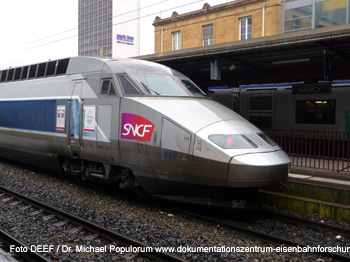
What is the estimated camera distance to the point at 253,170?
5.78 m

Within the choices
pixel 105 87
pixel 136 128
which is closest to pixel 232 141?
pixel 136 128

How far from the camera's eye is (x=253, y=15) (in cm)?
2492

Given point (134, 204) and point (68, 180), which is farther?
point (68, 180)

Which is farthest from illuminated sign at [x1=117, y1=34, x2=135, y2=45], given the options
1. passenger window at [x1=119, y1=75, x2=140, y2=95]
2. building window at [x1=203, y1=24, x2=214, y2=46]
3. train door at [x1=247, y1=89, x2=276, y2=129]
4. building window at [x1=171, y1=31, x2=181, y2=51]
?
passenger window at [x1=119, y1=75, x2=140, y2=95]

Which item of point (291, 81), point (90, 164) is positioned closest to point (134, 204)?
point (90, 164)

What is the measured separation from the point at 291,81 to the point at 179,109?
852cm

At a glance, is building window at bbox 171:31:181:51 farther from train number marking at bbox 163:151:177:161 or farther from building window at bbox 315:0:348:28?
train number marking at bbox 163:151:177:161

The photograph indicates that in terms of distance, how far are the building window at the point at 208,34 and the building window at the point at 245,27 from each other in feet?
8.51

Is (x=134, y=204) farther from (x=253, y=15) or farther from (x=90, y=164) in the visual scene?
(x=253, y=15)

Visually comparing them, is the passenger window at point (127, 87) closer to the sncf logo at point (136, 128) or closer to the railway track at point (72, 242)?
the sncf logo at point (136, 128)

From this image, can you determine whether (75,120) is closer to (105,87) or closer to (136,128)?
(105,87)

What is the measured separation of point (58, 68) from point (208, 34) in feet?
66.9

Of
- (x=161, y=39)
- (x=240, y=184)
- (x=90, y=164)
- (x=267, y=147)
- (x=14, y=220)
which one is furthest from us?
(x=161, y=39)

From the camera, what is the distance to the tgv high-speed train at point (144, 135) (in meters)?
6.03
